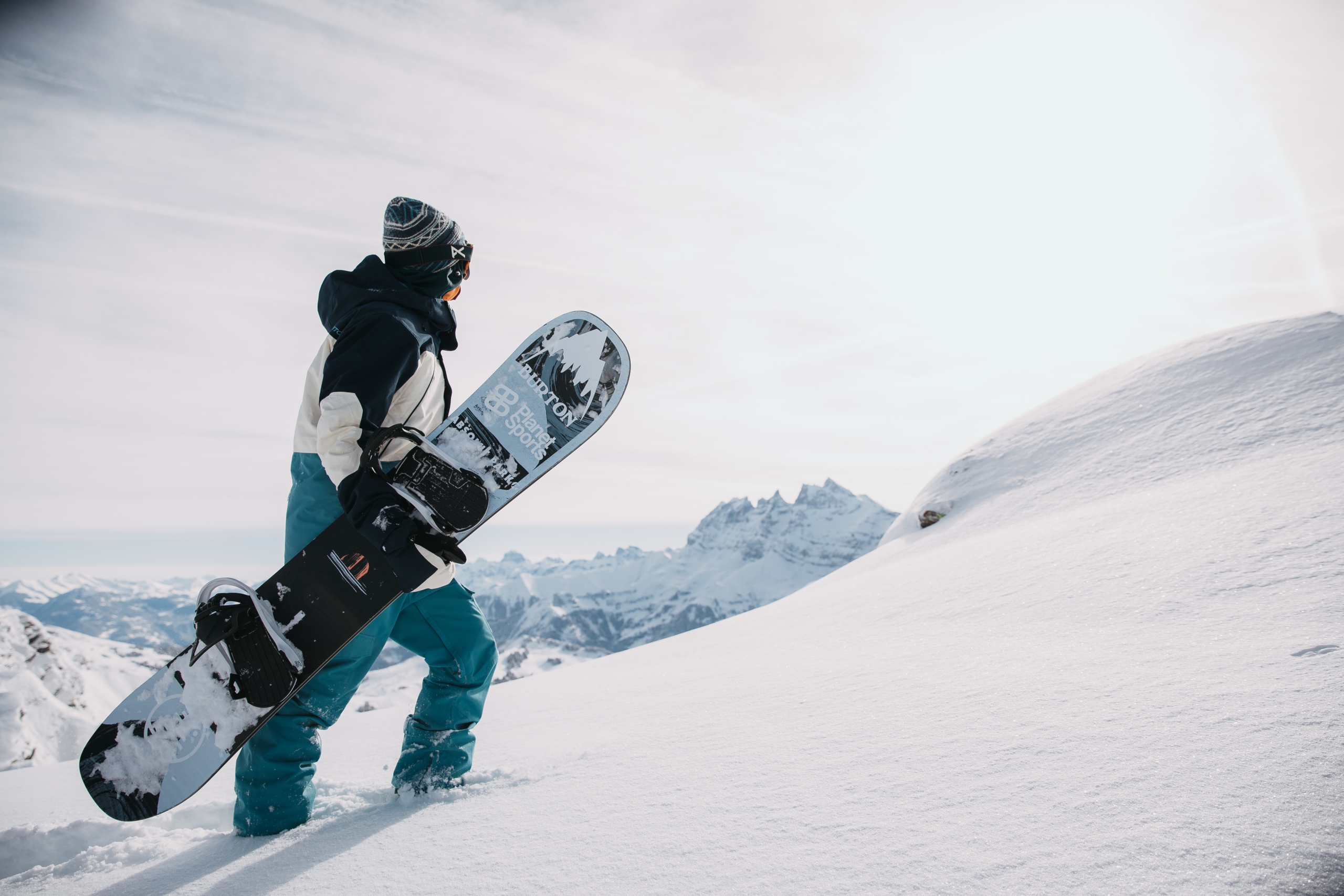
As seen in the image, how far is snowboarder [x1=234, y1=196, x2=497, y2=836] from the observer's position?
7.23 feet

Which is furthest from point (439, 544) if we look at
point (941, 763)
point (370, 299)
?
point (941, 763)

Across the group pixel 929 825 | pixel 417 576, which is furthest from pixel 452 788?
pixel 929 825

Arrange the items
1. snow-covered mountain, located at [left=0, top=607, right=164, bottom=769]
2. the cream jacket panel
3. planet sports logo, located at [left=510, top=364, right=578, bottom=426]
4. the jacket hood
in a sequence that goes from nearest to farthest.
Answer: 1. the cream jacket panel
2. the jacket hood
3. planet sports logo, located at [left=510, top=364, right=578, bottom=426]
4. snow-covered mountain, located at [left=0, top=607, right=164, bottom=769]

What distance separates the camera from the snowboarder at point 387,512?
2.21 meters

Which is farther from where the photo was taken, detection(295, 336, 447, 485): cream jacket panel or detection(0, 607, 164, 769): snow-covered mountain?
detection(0, 607, 164, 769): snow-covered mountain

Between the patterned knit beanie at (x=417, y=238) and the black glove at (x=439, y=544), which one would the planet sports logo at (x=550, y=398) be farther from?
the black glove at (x=439, y=544)

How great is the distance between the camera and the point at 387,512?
7.19 feet

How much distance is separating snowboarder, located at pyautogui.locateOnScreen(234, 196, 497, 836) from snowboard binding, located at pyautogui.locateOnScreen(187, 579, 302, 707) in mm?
139

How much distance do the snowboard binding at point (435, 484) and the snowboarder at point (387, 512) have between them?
70 mm

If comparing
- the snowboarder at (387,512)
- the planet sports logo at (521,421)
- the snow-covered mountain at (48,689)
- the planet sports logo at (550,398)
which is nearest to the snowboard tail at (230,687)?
the snowboarder at (387,512)

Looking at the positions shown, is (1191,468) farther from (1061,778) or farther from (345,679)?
(345,679)

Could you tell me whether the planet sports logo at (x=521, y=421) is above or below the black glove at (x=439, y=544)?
above

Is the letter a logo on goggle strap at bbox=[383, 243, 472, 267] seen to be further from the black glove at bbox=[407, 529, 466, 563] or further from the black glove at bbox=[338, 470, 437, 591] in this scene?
the black glove at bbox=[407, 529, 466, 563]

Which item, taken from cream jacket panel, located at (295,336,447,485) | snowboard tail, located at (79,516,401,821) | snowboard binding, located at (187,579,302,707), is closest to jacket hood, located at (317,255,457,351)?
cream jacket panel, located at (295,336,447,485)
